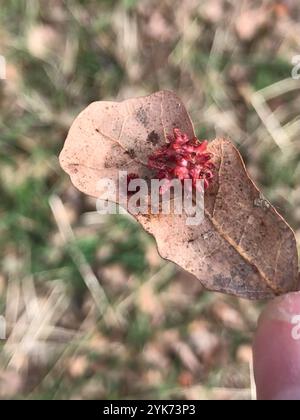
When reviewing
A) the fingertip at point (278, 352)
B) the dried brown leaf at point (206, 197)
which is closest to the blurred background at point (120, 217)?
the fingertip at point (278, 352)

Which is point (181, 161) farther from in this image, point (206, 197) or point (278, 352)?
point (278, 352)

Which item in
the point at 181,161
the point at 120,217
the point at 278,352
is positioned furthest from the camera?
the point at 120,217

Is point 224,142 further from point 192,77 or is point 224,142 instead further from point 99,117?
point 192,77

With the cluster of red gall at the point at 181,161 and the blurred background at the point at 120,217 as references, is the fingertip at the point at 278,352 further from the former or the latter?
the blurred background at the point at 120,217

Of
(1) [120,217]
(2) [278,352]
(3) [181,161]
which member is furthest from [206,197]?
(1) [120,217]

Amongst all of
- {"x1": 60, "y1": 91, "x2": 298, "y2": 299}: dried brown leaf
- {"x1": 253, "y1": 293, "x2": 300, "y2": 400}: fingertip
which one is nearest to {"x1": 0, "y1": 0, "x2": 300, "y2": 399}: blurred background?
{"x1": 253, "y1": 293, "x2": 300, "y2": 400}: fingertip
